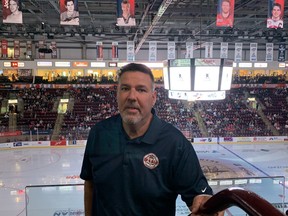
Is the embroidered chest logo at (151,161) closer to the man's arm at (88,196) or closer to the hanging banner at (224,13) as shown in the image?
the man's arm at (88,196)

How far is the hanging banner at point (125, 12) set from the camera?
11484 millimetres

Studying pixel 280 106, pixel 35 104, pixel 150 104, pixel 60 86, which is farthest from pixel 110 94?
pixel 150 104

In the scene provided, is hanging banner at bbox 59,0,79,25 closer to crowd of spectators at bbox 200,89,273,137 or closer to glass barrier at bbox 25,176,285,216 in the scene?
glass barrier at bbox 25,176,285,216

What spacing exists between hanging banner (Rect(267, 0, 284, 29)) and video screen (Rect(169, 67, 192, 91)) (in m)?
4.92

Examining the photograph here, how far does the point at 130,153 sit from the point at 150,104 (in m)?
0.34

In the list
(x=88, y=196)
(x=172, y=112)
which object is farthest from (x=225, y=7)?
(x=172, y=112)

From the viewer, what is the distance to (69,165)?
49.9 feet

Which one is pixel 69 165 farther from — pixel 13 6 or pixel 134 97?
pixel 134 97

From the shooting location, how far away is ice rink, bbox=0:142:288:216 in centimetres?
1173

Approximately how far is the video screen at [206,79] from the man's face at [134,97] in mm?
7882

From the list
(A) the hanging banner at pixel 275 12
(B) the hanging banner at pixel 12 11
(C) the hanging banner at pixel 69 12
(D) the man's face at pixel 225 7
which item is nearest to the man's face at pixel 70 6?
(C) the hanging banner at pixel 69 12

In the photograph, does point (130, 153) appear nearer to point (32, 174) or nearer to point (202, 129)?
point (32, 174)

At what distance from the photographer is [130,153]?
1.75 m

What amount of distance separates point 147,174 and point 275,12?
39.9 feet
